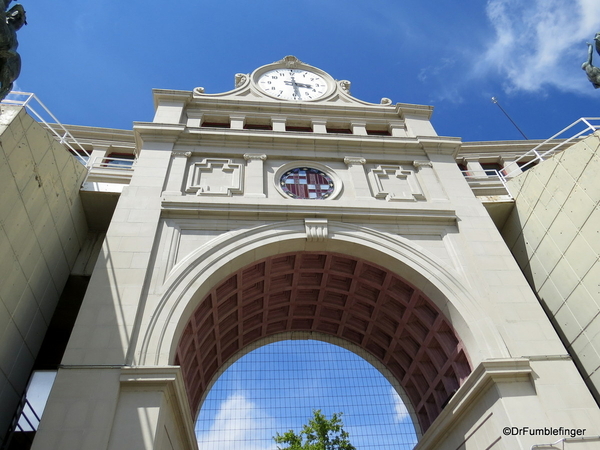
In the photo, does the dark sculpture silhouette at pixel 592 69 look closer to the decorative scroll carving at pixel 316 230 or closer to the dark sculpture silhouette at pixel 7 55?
the decorative scroll carving at pixel 316 230

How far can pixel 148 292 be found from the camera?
523 inches

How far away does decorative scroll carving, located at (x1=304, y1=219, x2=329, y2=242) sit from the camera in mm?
15812

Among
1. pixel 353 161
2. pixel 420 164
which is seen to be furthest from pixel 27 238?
pixel 420 164

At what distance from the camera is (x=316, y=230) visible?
15930 mm

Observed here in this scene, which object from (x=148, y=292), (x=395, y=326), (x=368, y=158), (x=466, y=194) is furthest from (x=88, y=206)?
(x=466, y=194)

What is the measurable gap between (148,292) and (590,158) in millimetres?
15097

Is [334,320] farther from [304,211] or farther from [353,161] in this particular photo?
[353,161]

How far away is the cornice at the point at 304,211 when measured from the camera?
15.9 meters

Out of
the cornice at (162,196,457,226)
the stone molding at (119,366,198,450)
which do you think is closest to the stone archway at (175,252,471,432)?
the cornice at (162,196,457,226)

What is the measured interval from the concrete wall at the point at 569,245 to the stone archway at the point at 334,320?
375 centimetres

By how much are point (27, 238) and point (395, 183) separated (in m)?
13.8

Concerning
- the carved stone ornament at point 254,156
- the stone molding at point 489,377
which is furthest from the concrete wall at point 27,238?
the stone molding at point 489,377

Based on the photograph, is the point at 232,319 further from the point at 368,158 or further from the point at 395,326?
the point at 368,158

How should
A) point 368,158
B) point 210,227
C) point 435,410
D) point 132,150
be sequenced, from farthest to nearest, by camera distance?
point 132,150, point 368,158, point 435,410, point 210,227
